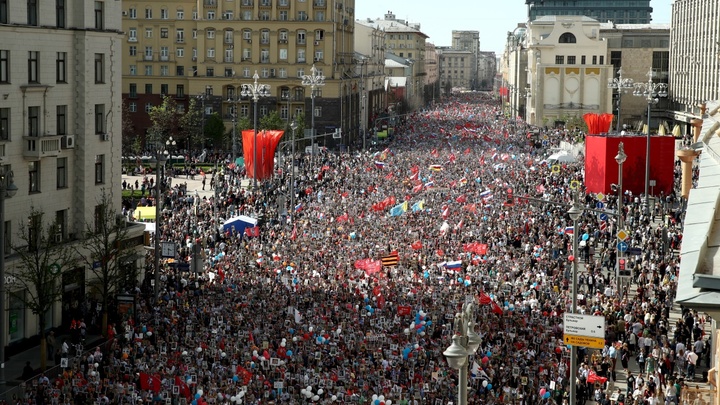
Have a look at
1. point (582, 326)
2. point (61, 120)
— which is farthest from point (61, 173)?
point (582, 326)

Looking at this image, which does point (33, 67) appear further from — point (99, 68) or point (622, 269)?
point (622, 269)

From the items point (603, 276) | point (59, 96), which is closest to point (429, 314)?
point (603, 276)

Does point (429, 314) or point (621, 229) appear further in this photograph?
point (621, 229)

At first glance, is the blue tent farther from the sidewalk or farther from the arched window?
the arched window

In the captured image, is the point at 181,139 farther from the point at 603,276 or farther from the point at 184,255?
the point at 603,276

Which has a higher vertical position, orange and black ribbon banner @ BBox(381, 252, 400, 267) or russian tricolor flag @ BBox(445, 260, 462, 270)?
orange and black ribbon banner @ BBox(381, 252, 400, 267)

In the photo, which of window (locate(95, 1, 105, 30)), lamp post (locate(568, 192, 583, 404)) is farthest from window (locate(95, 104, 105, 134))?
lamp post (locate(568, 192, 583, 404))
